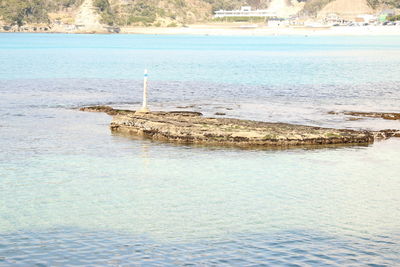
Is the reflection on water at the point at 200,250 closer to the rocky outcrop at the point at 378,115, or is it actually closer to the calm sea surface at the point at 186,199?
the calm sea surface at the point at 186,199

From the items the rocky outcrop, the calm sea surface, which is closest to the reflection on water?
the calm sea surface

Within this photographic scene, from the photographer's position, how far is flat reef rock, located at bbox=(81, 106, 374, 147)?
95.6 feet

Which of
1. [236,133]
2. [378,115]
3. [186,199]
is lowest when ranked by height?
[186,199]

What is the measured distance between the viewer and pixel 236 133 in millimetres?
29547

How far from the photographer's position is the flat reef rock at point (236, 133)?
29.1m

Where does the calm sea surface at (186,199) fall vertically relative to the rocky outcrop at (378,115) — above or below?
below

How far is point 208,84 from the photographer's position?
6475 centimetres

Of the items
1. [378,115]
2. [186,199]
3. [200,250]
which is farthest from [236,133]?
[200,250]

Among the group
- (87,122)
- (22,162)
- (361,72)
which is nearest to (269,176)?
(22,162)

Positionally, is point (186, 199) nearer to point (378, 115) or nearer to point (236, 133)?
point (236, 133)

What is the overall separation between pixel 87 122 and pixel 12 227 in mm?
19488

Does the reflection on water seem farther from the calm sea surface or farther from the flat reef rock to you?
the flat reef rock

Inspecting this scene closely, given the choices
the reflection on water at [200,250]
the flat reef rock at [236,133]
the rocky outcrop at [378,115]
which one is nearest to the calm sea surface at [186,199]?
the reflection on water at [200,250]

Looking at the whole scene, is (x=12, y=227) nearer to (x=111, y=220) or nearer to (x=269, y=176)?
(x=111, y=220)
